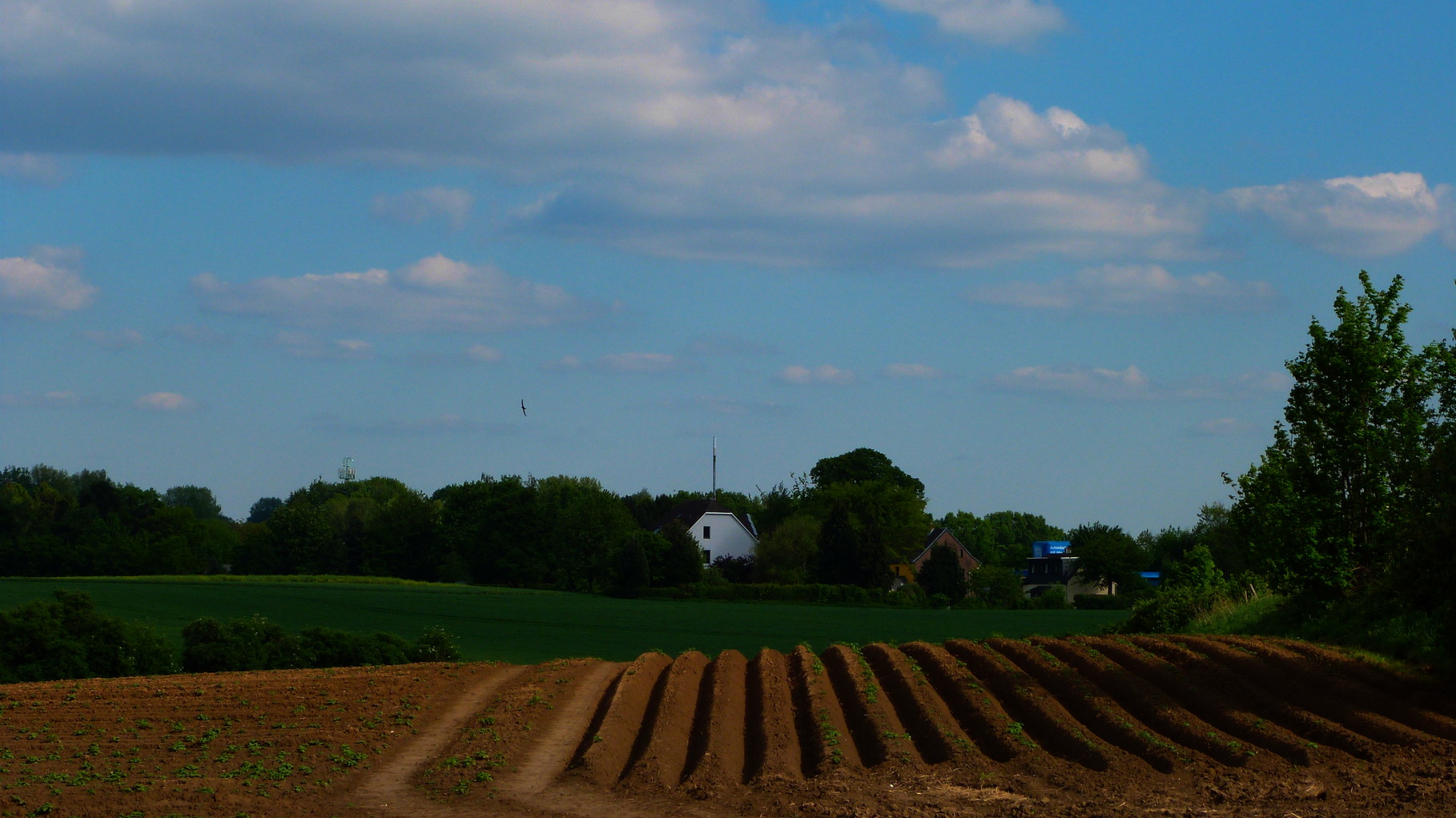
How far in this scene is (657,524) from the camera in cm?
11138

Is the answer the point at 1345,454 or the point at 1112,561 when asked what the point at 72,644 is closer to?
the point at 1345,454

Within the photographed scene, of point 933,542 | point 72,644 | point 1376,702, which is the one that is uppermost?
point 933,542

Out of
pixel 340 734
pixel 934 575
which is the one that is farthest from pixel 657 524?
pixel 340 734

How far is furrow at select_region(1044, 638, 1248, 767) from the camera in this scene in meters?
14.6

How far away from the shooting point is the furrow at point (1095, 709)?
47.5ft

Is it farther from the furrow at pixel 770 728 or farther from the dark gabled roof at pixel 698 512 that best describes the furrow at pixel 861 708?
the dark gabled roof at pixel 698 512

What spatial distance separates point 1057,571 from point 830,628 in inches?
2407

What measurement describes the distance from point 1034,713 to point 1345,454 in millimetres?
11369

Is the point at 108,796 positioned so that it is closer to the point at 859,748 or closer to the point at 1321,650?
the point at 859,748

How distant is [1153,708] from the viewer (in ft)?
53.9

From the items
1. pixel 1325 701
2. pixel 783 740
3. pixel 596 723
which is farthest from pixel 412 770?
pixel 1325 701

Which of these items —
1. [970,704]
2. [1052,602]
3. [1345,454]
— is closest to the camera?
[970,704]

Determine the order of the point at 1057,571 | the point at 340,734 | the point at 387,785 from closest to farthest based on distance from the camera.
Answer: the point at 387,785
the point at 340,734
the point at 1057,571

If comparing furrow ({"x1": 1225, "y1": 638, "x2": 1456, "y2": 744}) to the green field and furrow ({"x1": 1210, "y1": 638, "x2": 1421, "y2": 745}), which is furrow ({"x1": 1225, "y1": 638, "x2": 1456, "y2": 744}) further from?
the green field
